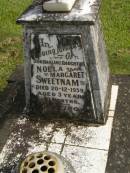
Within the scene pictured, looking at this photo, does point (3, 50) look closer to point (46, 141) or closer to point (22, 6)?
point (22, 6)

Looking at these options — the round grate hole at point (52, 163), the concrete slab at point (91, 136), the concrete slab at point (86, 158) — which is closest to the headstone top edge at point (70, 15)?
the concrete slab at point (91, 136)

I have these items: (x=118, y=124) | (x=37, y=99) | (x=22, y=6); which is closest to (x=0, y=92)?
(x=37, y=99)

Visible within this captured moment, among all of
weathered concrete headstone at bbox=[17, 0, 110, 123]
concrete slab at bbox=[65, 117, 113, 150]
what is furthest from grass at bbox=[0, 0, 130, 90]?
concrete slab at bbox=[65, 117, 113, 150]

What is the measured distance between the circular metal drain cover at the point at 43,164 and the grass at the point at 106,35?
10.9 feet

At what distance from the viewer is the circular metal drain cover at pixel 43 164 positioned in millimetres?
3957

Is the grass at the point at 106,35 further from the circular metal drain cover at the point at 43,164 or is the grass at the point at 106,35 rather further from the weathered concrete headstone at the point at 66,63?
the circular metal drain cover at the point at 43,164

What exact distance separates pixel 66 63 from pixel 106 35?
4005mm

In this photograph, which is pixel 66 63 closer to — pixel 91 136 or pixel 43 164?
pixel 91 136

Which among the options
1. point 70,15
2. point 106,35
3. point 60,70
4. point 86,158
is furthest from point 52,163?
point 106,35

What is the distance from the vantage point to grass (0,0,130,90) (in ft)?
25.9

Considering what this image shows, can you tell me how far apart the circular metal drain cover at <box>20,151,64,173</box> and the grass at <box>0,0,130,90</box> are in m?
3.31

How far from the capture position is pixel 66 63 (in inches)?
200

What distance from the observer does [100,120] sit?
5387mm

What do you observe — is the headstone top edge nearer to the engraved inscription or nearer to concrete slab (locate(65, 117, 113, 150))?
the engraved inscription
